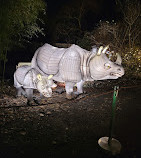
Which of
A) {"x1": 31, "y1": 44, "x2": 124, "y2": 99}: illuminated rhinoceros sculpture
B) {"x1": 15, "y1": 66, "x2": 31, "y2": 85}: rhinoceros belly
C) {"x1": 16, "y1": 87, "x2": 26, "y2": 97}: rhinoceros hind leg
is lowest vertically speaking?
{"x1": 16, "y1": 87, "x2": 26, "y2": 97}: rhinoceros hind leg

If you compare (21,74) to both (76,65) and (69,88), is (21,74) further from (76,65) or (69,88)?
(76,65)

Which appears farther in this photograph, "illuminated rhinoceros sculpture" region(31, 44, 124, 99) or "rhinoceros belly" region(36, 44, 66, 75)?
"rhinoceros belly" region(36, 44, 66, 75)

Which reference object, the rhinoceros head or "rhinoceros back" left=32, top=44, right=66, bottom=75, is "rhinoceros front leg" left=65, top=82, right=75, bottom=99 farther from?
the rhinoceros head

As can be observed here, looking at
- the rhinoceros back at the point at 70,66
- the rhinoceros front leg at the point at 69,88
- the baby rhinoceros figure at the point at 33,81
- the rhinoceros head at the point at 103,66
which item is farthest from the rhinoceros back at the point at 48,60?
the rhinoceros head at the point at 103,66

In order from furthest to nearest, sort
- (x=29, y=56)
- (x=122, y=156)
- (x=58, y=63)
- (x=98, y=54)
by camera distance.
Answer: (x=29, y=56), (x=58, y=63), (x=98, y=54), (x=122, y=156)

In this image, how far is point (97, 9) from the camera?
10.4 m

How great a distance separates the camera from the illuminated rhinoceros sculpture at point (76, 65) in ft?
12.1

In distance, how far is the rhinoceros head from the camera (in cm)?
364

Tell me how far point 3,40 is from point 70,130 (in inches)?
137

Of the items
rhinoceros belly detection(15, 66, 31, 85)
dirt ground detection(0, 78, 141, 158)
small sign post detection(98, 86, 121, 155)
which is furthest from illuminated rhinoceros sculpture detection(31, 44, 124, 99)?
small sign post detection(98, 86, 121, 155)

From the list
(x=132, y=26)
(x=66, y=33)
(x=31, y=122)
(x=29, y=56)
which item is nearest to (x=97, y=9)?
(x=66, y=33)

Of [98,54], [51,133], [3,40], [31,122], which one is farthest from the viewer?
[3,40]

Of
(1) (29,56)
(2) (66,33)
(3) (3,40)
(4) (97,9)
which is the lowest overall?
(1) (29,56)

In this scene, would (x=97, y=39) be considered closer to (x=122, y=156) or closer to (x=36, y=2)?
(x=36, y=2)
